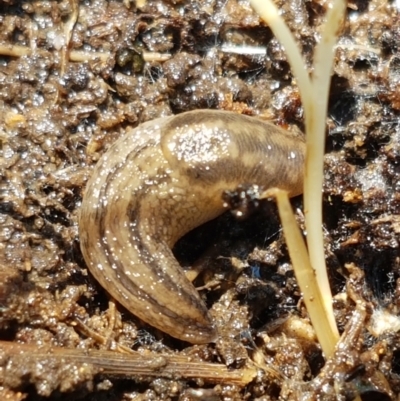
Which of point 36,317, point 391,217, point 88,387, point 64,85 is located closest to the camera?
point 88,387

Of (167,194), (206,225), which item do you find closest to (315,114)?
(167,194)

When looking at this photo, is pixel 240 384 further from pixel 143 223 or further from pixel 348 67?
pixel 348 67

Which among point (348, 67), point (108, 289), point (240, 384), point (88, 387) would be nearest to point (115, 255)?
point (108, 289)

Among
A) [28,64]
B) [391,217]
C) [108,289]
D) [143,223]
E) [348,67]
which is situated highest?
[348,67]

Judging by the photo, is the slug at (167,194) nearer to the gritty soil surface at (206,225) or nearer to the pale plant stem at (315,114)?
the gritty soil surface at (206,225)

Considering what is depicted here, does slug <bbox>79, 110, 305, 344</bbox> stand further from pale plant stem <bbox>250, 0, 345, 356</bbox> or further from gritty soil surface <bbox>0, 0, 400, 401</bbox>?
pale plant stem <bbox>250, 0, 345, 356</bbox>

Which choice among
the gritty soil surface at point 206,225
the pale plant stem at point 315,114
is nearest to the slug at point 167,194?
the gritty soil surface at point 206,225
